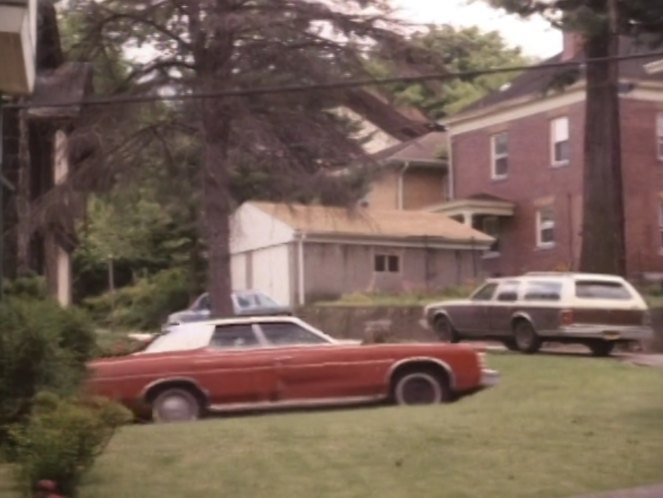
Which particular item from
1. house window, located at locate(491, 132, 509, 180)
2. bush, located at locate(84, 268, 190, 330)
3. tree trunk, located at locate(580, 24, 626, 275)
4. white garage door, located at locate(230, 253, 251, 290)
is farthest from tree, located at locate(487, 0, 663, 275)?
bush, located at locate(84, 268, 190, 330)

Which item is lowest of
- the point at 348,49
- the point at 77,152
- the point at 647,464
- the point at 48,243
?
the point at 647,464

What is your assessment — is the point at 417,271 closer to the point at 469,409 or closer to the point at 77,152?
the point at 77,152

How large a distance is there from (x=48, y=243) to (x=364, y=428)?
13027 millimetres

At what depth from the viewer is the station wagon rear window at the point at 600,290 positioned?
1021 inches

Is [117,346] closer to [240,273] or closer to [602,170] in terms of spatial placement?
[602,170]

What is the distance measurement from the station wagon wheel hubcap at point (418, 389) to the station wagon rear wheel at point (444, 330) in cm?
1019

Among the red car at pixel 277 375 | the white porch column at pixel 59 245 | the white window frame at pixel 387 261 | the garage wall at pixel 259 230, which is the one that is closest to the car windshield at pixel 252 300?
the garage wall at pixel 259 230

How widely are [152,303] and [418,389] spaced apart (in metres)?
32.3

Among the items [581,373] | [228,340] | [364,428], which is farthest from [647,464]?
[581,373]

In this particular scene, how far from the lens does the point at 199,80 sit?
25.9 m

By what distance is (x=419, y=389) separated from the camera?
1803 cm

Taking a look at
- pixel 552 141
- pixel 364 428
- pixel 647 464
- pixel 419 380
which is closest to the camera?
pixel 647 464

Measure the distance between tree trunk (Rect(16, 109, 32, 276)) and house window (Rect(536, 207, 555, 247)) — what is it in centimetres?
2636

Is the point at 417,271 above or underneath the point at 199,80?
underneath
